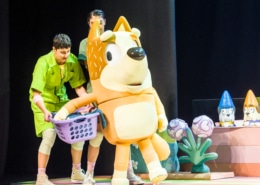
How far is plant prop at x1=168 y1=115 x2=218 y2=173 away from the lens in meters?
3.46

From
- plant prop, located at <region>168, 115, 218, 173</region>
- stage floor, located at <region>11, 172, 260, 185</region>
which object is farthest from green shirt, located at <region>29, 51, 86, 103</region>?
plant prop, located at <region>168, 115, 218, 173</region>

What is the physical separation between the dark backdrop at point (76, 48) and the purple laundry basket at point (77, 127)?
43.8 inches

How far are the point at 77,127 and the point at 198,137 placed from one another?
3.71ft

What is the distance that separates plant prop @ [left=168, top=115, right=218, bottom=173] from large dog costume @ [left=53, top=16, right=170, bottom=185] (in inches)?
28.2

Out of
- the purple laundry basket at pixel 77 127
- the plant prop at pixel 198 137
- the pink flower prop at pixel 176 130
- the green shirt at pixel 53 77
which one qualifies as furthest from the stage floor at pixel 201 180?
the purple laundry basket at pixel 77 127

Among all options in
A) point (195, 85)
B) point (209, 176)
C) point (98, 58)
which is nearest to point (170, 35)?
point (195, 85)

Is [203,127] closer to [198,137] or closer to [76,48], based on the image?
[198,137]

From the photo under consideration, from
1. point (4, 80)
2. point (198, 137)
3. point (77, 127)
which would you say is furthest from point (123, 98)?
point (4, 80)

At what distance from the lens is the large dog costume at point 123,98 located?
2.62 metres

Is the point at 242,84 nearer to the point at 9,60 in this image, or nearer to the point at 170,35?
the point at 170,35

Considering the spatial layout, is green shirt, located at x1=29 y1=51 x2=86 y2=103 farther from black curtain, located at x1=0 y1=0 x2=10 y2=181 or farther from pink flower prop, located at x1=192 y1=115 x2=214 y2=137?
pink flower prop, located at x1=192 y1=115 x2=214 y2=137

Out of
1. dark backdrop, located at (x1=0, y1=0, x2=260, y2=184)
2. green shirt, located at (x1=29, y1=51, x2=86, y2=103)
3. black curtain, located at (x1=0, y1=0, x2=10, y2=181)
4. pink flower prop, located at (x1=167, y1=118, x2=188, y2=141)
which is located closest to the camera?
green shirt, located at (x1=29, y1=51, x2=86, y2=103)

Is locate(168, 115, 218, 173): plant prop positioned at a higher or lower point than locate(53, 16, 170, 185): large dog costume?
lower

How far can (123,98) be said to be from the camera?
2.65 meters
